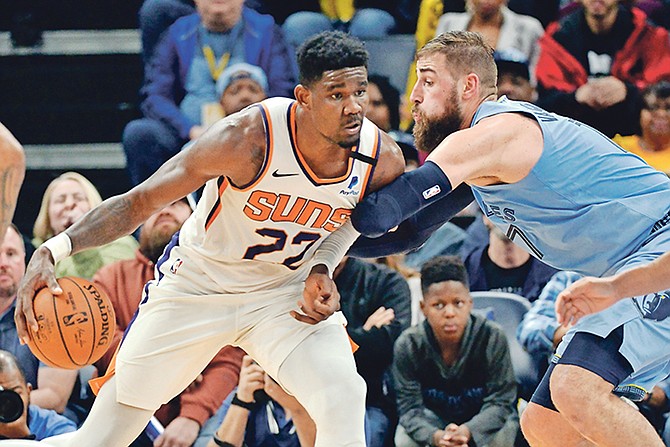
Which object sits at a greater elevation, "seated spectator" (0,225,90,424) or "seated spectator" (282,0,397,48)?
"seated spectator" (282,0,397,48)

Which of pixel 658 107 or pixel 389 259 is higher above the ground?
pixel 658 107

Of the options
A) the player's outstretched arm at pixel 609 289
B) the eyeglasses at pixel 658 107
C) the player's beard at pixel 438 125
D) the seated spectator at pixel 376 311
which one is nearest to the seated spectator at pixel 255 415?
the seated spectator at pixel 376 311

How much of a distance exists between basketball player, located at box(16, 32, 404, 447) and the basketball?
0.27 ft

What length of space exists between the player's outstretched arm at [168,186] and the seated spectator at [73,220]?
8.39ft

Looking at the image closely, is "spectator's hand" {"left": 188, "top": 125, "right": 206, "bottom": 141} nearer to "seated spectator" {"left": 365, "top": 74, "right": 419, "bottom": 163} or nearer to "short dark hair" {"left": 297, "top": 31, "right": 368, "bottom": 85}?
"seated spectator" {"left": 365, "top": 74, "right": 419, "bottom": 163}

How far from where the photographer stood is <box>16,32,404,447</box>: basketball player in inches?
167

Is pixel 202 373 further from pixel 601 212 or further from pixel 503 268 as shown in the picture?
pixel 601 212

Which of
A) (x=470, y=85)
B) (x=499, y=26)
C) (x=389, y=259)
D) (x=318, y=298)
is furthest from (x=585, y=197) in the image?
(x=499, y=26)

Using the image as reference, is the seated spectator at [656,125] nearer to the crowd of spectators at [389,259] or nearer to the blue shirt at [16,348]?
the crowd of spectators at [389,259]

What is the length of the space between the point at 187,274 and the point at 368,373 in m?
1.98

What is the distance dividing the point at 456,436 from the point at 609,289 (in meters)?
2.23

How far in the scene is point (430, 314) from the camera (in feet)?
19.9

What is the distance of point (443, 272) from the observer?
6.10 meters

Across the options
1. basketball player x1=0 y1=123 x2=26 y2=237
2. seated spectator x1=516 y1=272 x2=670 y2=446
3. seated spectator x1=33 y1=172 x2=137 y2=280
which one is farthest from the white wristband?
seated spectator x1=516 y1=272 x2=670 y2=446
